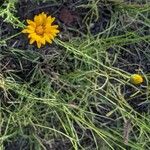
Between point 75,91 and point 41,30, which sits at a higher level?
point 41,30

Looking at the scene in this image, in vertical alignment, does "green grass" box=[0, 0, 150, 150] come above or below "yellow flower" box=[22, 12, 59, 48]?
below

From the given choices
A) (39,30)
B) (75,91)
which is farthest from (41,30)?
(75,91)

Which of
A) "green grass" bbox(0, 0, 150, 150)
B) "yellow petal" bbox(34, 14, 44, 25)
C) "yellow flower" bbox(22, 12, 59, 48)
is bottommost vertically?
"green grass" bbox(0, 0, 150, 150)

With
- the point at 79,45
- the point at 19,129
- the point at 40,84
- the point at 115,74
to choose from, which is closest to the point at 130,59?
the point at 115,74

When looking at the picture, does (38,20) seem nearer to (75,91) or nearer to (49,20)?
(49,20)
